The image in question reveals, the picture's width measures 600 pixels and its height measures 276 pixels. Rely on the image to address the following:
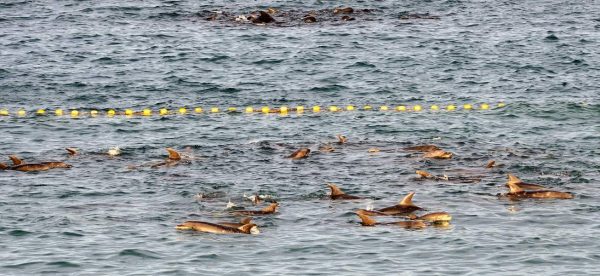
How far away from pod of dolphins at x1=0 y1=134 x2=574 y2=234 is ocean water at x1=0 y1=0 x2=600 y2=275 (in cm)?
25

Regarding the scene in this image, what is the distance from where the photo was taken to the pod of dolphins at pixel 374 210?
22.1 meters

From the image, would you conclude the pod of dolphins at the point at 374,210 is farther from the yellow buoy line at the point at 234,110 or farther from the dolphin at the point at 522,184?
the yellow buoy line at the point at 234,110

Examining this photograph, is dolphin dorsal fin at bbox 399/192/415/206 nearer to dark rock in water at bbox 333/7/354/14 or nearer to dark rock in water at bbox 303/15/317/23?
dark rock in water at bbox 303/15/317/23

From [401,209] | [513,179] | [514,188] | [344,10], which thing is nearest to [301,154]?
[401,209]

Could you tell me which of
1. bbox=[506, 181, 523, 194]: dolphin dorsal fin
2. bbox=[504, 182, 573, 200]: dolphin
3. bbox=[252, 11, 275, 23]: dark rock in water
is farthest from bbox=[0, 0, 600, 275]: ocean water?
bbox=[252, 11, 275, 23]: dark rock in water

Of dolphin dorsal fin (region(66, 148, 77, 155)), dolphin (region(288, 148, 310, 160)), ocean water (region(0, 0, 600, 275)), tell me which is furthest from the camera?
dolphin dorsal fin (region(66, 148, 77, 155))

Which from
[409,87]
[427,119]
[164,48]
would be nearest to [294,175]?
[427,119]

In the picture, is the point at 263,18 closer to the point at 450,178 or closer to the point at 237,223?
the point at 450,178

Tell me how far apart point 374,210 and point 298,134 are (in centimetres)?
917

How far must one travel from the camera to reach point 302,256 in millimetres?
20781

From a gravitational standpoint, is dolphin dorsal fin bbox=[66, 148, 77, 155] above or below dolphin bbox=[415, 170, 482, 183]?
below

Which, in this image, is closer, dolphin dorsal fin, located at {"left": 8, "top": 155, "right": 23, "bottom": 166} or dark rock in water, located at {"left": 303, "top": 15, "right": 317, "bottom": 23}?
dolphin dorsal fin, located at {"left": 8, "top": 155, "right": 23, "bottom": 166}

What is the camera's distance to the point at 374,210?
77.7 ft

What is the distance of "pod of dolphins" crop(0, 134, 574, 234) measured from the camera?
2211cm
